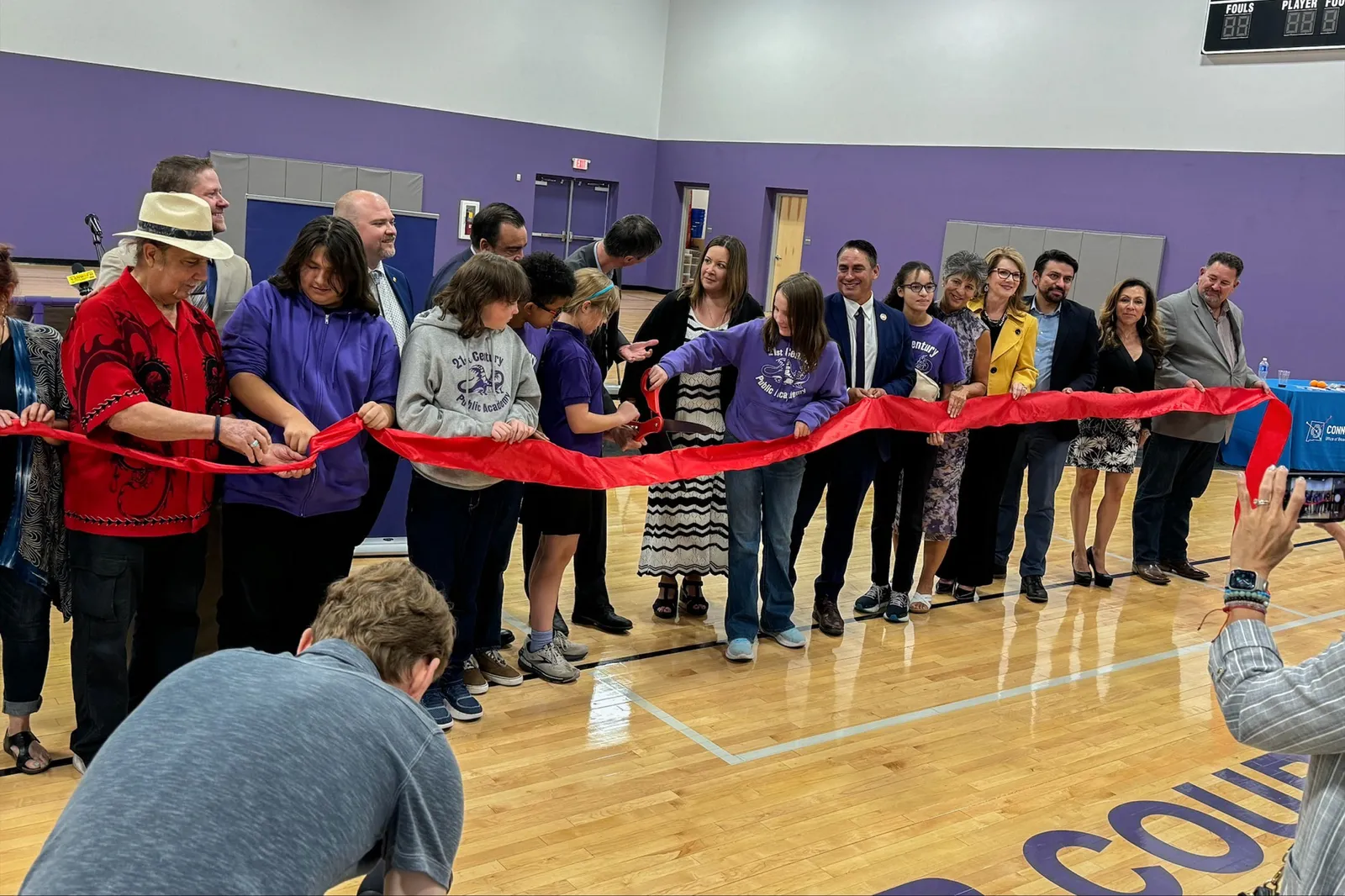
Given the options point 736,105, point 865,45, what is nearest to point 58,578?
point 865,45

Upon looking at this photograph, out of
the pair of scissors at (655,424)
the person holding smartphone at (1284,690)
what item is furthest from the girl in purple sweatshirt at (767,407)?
the person holding smartphone at (1284,690)

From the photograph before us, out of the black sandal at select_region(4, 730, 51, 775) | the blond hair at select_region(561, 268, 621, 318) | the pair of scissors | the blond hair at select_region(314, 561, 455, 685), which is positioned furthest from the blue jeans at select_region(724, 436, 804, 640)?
the blond hair at select_region(314, 561, 455, 685)

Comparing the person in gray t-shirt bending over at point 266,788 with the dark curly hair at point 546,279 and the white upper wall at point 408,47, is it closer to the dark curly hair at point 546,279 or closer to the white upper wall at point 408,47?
the dark curly hair at point 546,279

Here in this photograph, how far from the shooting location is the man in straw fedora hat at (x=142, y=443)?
3.10 m

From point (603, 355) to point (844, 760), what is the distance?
77.0 inches

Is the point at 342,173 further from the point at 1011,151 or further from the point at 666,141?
the point at 1011,151

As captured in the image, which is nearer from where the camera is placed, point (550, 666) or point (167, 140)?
point (550, 666)

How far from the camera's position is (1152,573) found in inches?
256

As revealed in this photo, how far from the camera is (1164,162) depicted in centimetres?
1304

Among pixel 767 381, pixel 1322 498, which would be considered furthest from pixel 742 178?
pixel 1322 498

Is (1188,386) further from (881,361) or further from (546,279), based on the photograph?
(546,279)

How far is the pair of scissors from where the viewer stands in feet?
15.3

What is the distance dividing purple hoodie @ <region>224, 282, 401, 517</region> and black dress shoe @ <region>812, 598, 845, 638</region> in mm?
2360

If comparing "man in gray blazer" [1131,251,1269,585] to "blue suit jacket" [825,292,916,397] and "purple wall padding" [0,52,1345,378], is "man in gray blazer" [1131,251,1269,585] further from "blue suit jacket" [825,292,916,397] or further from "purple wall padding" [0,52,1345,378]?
"purple wall padding" [0,52,1345,378]
